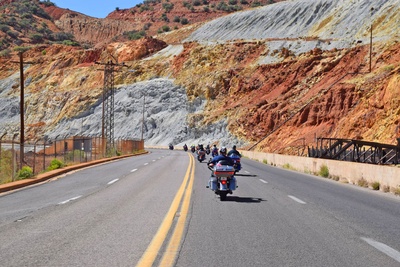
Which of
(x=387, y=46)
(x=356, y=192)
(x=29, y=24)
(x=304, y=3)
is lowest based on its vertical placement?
(x=356, y=192)

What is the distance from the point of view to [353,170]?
2306cm

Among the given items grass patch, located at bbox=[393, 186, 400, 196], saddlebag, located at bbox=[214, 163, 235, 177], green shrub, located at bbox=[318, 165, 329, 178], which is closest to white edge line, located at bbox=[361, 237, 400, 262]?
saddlebag, located at bbox=[214, 163, 235, 177]

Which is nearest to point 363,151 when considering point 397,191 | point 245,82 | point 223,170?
point 397,191

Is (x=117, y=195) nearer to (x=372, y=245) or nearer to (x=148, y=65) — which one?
(x=372, y=245)

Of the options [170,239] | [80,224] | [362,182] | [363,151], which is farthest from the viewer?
[363,151]

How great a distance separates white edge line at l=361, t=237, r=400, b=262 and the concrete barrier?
10007 mm

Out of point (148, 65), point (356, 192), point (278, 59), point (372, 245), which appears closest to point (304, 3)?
point (278, 59)

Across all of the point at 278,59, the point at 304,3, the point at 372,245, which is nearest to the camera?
the point at 372,245

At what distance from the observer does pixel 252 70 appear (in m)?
85.8

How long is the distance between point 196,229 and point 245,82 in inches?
2992

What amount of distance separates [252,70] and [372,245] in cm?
7862

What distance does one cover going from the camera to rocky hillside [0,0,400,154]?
6094 cm

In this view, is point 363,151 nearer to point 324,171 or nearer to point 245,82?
point 324,171

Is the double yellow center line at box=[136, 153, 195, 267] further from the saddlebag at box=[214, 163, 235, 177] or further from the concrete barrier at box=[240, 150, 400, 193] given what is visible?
the concrete barrier at box=[240, 150, 400, 193]
